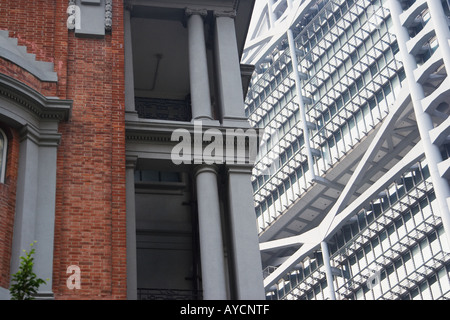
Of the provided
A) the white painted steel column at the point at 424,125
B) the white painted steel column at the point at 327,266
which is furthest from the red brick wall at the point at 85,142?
the white painted steel column at the point at 327,266

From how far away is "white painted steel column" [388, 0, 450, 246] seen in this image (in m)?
63.6

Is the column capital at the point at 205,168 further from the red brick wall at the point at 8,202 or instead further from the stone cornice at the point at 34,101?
the red brick wall at the point at 8,202

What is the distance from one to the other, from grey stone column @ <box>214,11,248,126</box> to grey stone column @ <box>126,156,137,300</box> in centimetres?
234

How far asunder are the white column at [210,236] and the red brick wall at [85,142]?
1.94m

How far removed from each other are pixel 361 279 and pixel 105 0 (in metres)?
70.0

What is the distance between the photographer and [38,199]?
1537 cm

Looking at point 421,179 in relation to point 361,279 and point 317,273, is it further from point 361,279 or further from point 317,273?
point 317,273

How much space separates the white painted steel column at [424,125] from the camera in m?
63.6

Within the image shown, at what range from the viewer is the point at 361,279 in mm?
85000

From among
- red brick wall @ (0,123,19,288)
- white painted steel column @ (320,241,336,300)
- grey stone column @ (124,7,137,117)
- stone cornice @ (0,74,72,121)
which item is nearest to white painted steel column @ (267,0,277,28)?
white painted steel column @ (320,241,336,300)

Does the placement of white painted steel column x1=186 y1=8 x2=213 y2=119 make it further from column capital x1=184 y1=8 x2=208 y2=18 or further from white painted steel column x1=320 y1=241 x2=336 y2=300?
white painted steel column x1=320 y1=241 x2=336 y2=300

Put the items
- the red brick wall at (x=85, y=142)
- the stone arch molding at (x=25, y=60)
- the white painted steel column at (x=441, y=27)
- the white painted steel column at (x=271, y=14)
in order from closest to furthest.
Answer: the red brick wall at (x=85, y=142) → the stone arch molding at (x=25, y=60) → the white painted steel column at (x=441, y=27) → the white painted steel column at (x=271, y=14)

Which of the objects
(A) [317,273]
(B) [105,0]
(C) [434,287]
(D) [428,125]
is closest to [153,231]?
(B) [105,0]

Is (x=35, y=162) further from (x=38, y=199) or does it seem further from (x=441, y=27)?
(x=441, y=27)
